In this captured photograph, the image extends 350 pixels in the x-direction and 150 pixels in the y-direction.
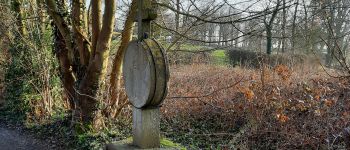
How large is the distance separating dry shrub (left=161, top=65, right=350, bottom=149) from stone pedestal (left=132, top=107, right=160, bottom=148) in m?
2.21

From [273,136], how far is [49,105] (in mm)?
5191

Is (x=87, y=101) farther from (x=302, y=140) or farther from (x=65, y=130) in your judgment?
(x=302, y=140)

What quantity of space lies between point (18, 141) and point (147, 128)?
492 centimetres

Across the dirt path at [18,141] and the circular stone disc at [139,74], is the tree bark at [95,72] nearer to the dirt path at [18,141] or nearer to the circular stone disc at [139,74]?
the dirt path at [18,141]

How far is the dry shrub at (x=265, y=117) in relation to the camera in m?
6.30

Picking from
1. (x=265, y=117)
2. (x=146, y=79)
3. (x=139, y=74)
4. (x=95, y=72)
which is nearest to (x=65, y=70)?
(x=95, y=72)

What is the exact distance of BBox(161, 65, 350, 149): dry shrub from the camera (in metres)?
6.30

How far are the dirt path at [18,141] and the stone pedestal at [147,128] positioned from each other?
4054mm

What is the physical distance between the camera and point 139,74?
3.45m

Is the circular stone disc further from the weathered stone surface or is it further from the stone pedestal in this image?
the stone pedestal

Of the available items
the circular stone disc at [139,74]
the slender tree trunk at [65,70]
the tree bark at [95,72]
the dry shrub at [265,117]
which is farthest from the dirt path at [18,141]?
the circular stone disc at [139,74]

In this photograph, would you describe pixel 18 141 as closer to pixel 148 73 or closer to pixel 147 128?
pixel 147 128

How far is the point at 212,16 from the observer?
6.45m

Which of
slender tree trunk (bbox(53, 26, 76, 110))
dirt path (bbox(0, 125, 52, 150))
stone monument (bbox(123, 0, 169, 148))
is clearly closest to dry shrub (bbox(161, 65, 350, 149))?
slender tree trunk (bbox(53, 26, 76, 110))
